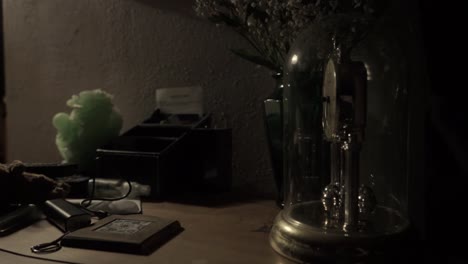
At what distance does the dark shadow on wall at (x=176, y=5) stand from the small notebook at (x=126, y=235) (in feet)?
1.78

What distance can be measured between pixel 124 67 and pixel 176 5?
21 cm

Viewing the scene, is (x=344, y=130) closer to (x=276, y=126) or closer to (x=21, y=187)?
(x=276, y=126)

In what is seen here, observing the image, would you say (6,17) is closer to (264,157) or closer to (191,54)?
(191,54)

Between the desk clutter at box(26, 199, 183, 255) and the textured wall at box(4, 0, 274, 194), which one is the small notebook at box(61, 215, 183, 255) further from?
the textured wall at box(4, 0, 274, 194)

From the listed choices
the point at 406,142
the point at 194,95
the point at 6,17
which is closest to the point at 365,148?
the point at 406,142

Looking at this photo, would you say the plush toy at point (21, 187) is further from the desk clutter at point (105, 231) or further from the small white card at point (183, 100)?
the small white card at point (183, 100)

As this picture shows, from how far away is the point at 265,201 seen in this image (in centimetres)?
88

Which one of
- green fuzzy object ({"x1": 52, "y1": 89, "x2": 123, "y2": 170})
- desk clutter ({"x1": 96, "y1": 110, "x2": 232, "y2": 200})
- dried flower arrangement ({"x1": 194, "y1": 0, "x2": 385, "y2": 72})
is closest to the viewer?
dried flower arrangement ({"x1": 194, "y1": 0, "x2": 385, "y2": 72})

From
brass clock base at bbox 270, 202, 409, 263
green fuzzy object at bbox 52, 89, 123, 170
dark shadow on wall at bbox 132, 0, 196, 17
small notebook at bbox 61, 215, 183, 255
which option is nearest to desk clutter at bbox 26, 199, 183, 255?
small notebook at bbox 61, 215, 183, 255

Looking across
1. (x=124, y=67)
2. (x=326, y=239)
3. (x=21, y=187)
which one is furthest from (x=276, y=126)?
(x=124, y=67)

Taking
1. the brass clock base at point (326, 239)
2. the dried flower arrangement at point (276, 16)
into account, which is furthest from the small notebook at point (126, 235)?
the dried flower arrangement at point (276, 16)

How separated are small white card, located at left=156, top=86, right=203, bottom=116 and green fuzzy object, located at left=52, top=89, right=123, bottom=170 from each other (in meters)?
0.12

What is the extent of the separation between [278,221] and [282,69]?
0.29 metres

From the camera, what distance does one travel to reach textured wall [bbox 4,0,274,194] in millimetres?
1001
